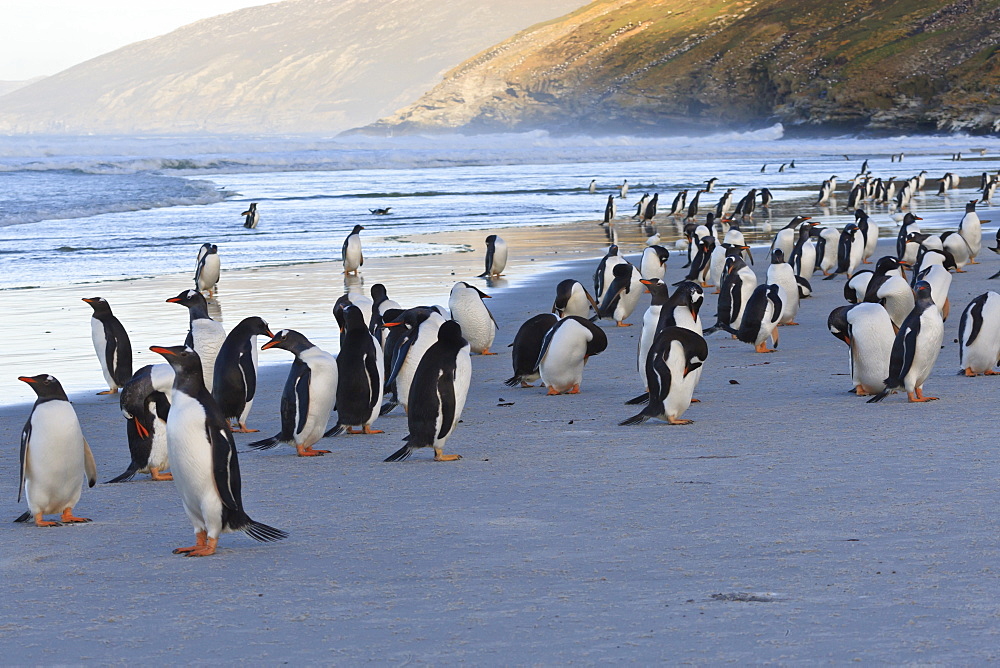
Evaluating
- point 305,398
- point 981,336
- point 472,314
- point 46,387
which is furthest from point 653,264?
point 46,387

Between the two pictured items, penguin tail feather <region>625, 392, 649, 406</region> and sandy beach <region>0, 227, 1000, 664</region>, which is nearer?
sandy beach <region>0, 227, 1000, 664</region>

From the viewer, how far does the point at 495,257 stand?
605 inches

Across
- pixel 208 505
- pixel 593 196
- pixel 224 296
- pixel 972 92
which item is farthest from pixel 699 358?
pixel 972 92

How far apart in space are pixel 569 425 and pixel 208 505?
288 centimetres

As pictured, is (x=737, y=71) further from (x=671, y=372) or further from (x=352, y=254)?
(x=671, y=372)

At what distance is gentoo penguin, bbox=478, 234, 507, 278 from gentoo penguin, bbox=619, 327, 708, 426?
8.33 meters

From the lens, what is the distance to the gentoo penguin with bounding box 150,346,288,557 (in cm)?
465

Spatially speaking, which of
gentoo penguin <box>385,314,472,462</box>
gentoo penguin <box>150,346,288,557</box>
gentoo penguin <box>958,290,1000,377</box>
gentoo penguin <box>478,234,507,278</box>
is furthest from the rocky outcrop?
→ gentoo penguin <box>150,346,288,557</box>

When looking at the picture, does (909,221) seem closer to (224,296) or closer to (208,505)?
(224,296)

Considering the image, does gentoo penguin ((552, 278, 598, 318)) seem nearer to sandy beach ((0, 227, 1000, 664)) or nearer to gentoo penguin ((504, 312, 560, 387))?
gentoo penguin ((504, 312, 560, 387))

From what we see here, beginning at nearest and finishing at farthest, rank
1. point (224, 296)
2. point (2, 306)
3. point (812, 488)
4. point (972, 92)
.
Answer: point (812, 488), point (2, 306), point (224, 296), point (972, 92)

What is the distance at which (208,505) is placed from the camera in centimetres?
466

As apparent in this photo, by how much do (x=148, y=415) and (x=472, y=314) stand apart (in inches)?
160

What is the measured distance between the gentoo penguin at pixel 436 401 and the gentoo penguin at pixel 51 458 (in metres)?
1.64
